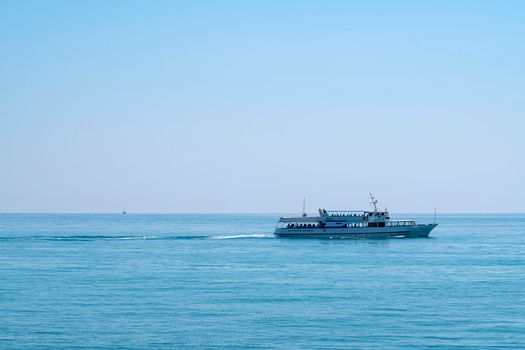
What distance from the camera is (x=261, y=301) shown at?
206 ft

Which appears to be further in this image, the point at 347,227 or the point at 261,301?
the point at 347,227

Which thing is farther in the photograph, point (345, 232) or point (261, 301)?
point (345, 232)

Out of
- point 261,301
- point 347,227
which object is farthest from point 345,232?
point 261,301

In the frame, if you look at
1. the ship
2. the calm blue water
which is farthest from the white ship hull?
the calm blue water

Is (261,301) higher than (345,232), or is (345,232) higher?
(345,232)

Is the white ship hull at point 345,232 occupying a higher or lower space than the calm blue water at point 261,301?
higher

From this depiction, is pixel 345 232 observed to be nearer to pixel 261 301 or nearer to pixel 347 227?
pixel 347 227

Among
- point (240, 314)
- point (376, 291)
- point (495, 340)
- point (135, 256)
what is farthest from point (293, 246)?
point (495, 340)

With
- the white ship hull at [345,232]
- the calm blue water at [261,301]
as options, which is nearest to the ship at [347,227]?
the white ship hull at [345,232]

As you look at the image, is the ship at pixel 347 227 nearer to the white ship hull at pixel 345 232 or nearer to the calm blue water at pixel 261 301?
the white ship hull at pixel 345 232

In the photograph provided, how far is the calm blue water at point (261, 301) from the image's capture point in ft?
158

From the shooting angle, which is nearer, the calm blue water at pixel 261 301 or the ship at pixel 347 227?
the calm blue water at pixel 261 301

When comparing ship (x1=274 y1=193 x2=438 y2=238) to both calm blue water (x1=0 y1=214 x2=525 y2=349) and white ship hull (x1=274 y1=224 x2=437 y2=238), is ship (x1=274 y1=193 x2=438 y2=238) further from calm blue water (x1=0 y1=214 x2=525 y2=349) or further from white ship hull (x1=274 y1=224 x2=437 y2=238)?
calm blue water (x1=0 y1=214 x2=525 y2=349)

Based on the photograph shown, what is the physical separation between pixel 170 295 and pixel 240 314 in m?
12.2
